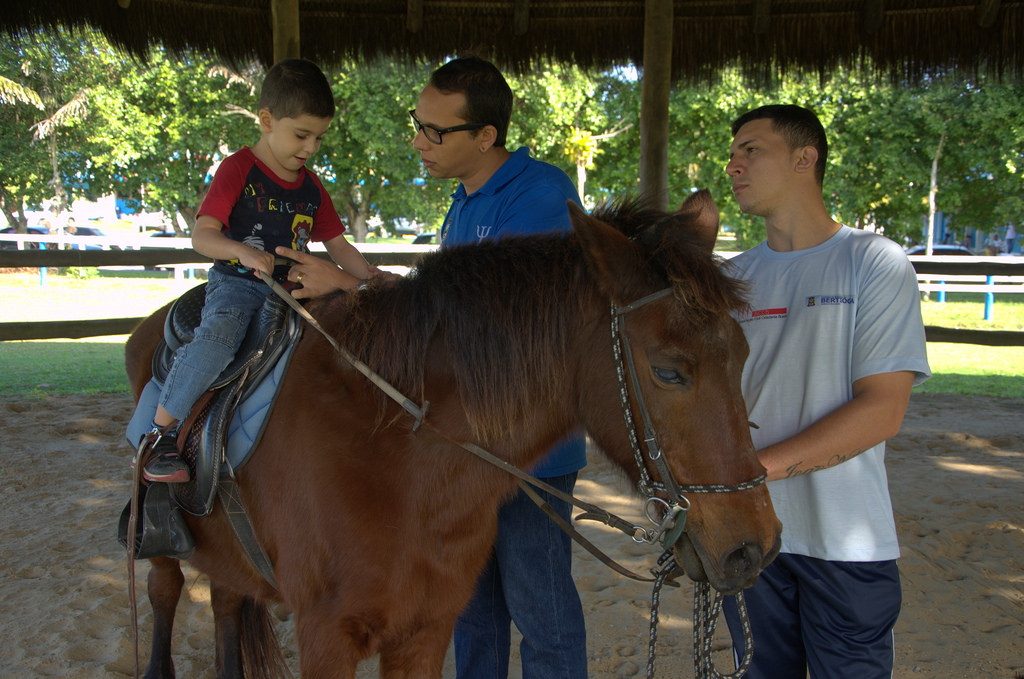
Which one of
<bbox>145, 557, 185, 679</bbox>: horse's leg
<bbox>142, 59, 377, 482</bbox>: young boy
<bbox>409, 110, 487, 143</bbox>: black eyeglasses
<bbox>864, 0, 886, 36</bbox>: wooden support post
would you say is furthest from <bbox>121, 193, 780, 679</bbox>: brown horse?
<bbox>864, 0, 886, 36</bbox>: wooden support post

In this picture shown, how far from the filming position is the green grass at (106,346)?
8.17 m

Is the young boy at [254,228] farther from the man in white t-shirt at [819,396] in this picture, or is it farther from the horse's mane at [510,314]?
the man in white t-shirt at [819,396]

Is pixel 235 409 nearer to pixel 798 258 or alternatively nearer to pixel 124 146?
pixel 798 258

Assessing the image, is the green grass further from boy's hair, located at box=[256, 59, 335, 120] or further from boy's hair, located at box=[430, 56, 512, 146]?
boy's hair, located at box=[430, 56, 512, 146]

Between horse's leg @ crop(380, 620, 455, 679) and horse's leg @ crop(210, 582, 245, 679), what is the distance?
48.6 inches

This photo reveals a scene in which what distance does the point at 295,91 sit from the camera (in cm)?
234

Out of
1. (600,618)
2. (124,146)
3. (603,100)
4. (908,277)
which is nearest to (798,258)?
(908,277)

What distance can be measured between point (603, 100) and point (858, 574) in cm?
2008

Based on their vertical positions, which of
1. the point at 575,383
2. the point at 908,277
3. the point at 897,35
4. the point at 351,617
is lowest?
the point at 351,617

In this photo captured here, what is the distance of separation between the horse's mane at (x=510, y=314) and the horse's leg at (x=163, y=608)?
5.99 feet

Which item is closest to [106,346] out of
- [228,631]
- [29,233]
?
[228,631]

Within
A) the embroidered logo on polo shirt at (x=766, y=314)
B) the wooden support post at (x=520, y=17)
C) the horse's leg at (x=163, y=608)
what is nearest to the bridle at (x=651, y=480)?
the embroidered logo on polo shirt at (x=766, y=314)

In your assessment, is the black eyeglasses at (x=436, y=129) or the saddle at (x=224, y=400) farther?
the black eyeglasses at (x=436, y=129)

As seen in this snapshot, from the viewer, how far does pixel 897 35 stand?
5.70m
